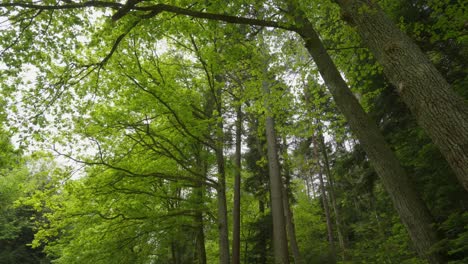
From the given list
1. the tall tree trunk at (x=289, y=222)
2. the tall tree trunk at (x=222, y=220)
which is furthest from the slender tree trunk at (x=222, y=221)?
the tall tree trunk at (x=289, y=222)

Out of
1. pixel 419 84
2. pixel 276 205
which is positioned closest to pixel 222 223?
pixel 276 205

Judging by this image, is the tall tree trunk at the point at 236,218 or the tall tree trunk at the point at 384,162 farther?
the tall tree trunk at the point at 236,218

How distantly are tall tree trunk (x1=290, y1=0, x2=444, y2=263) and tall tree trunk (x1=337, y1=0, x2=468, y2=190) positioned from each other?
0.83 m

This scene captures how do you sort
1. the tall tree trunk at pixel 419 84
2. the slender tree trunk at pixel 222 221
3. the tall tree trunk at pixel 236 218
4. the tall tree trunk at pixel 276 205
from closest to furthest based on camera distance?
1. the tall tree trunk at pixel 419 84
2. the slender tree trunk at pixel 222 221
3. the tall tree trunk at pixel 276 205
4. the tall tree trunk at pixel 236 218

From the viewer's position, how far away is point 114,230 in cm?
653

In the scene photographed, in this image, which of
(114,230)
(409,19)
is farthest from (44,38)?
(409,19)

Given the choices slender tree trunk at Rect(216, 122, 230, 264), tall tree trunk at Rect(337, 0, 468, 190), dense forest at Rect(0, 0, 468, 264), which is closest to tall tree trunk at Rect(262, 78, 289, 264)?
dense forest at Rect(0, 0, 468, 264)

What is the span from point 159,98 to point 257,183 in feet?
31.1

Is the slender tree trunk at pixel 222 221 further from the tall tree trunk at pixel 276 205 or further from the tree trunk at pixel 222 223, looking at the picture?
the tall tree trunk at pixel 276 205

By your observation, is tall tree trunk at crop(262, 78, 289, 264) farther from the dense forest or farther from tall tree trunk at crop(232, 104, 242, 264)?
tall tree trunk at crop(232, 104, 242, 264)

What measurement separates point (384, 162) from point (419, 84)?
1.23 meters

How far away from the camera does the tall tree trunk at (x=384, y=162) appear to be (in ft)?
11.3

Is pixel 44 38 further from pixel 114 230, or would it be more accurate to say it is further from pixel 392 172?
pixel 392 172

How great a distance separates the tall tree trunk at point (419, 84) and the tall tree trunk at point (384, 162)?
83 centimetres
